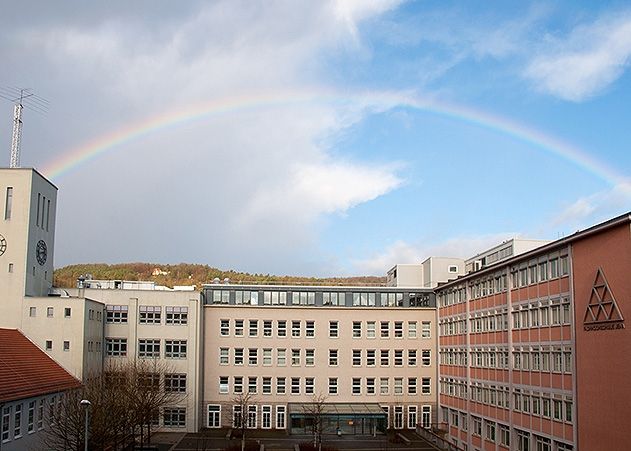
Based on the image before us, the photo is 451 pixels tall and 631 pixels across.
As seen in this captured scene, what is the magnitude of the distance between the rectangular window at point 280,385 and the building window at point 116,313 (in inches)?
495

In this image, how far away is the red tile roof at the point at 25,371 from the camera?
118 ft

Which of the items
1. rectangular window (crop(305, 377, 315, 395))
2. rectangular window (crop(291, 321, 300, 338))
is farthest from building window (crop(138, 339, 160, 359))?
rectangular window (crop(305, 377, 315, 395))

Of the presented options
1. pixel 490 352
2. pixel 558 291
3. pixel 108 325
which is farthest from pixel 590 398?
pixel 108 325

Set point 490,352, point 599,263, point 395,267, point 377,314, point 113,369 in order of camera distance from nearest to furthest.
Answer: point 599,263 → point 490,352 → point 113,369 → point 377,314 → point 395,267

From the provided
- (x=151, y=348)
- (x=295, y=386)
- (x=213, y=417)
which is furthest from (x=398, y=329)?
(x=151, y=348)

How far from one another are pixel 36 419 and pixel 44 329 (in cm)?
920

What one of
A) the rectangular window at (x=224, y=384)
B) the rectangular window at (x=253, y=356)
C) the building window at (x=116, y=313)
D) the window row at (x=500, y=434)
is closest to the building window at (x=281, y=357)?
the rectangular window at (x=253, y=356)

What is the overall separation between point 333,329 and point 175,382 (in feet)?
42.0

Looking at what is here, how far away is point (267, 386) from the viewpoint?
57.5m

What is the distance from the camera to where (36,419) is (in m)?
38.6

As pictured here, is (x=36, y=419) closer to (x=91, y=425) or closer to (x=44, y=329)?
(x=91, y=425)

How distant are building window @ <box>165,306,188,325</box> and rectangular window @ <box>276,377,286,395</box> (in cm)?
853

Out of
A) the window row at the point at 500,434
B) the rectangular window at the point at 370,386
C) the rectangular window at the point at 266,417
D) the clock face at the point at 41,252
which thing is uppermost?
the clock face at the point at 41,252

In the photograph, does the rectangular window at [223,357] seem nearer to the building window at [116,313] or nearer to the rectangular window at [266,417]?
the rectangular window at [266,417]
